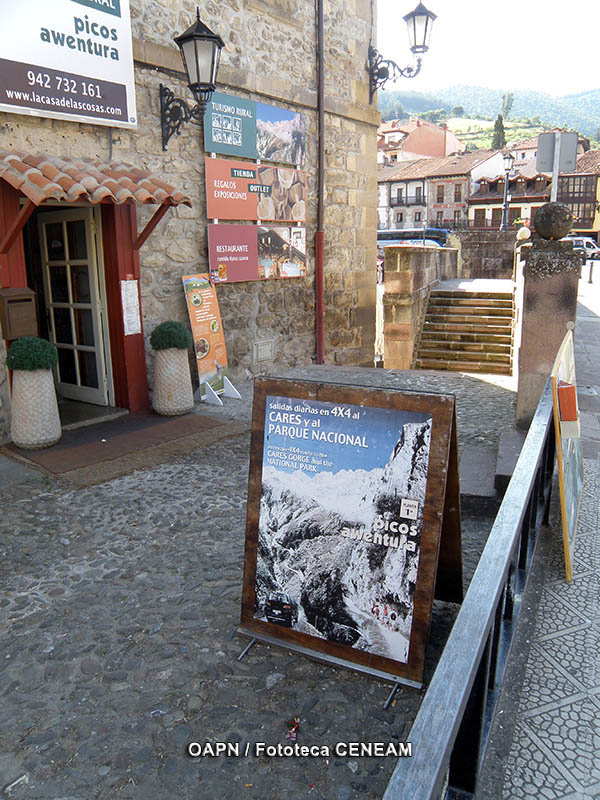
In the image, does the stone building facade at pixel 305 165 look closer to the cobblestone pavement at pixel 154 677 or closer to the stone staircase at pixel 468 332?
the cobblestone pavement at pixel 154 677

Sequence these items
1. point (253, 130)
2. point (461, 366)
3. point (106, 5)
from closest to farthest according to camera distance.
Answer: point (106, 5), point (253, 130), point (461, 366)

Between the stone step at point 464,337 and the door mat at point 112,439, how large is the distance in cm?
876

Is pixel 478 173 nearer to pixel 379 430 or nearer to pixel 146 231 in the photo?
pixel 146 231

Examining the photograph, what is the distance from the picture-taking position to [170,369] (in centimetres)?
653

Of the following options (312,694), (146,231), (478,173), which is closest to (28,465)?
(146,231)

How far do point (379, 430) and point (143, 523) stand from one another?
2264mm

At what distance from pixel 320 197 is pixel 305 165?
0.52 meters

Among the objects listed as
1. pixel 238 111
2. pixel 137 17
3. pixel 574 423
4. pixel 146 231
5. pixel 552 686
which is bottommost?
pixel 552 686

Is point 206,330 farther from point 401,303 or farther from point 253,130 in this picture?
point 401,303

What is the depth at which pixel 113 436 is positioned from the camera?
595cm

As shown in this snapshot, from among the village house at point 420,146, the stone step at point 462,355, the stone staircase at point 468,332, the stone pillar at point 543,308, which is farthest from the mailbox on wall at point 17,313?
the village house at point 420,146

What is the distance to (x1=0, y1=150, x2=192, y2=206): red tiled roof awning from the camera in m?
4.98

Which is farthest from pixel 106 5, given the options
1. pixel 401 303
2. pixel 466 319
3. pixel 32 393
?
pixel 466 319

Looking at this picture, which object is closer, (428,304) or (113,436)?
(113,436)
